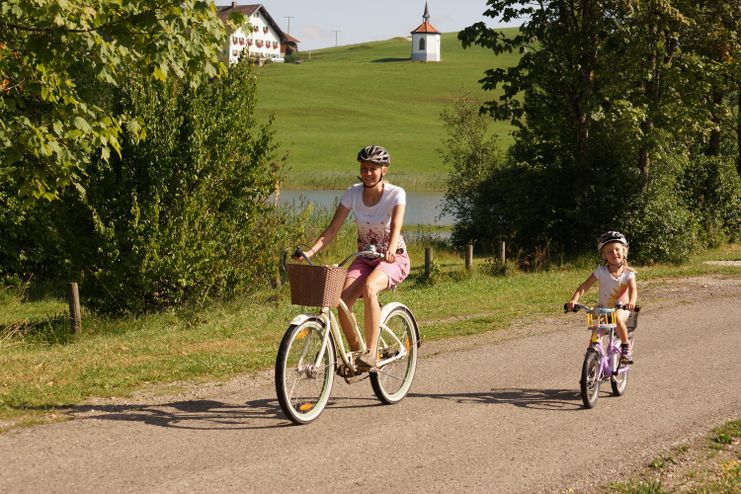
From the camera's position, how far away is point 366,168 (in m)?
7.95

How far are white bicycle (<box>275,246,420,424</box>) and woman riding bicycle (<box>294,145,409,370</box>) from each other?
13cm

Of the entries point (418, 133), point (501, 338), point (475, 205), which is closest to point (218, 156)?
point (501, 338)

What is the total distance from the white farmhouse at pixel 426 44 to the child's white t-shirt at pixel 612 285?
518 feet

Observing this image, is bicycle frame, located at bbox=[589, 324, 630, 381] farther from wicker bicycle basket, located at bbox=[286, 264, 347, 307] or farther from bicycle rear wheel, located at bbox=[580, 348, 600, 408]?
wicker bicycle basket, located at bbox=[286, 264, 347, 307]

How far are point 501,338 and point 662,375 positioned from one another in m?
2.53

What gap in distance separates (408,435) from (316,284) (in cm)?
130

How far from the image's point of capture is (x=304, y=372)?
298 inches

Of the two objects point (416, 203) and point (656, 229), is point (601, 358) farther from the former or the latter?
point (416, 203)

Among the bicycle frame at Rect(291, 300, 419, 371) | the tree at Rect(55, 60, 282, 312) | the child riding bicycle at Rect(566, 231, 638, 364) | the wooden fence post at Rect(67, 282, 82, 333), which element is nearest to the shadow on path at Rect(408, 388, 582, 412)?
the child riding bicycle at Rect(566, 231, 638, 364)

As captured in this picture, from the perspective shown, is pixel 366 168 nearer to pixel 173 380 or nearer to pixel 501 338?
pixel 173 380

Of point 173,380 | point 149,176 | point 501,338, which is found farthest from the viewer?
point 149,176

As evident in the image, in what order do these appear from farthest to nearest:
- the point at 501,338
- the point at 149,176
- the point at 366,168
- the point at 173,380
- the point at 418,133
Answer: the point at 418,133, the point at 149,176, the point at 501,338, the point at 173,380, the point at 366,168

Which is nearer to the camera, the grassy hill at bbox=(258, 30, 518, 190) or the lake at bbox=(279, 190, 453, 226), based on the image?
the lake at bbox=(279, 190, 453, 226)

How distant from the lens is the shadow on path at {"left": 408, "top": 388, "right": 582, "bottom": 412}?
8.57 metres
